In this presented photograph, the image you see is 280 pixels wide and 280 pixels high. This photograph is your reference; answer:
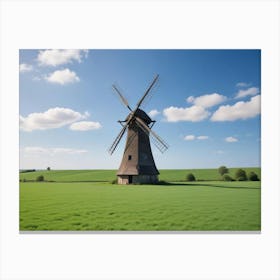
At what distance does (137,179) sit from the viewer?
1723cm

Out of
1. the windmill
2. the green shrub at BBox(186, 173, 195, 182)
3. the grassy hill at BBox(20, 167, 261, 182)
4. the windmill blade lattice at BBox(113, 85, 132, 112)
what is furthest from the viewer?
the green shrub at BBox(186, 173, 195, 182)

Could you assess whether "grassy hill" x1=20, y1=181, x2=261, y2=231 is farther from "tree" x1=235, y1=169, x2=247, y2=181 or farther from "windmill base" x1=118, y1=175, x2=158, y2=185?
"windmill base" x1=118, y1=175, x2=158, y2=185

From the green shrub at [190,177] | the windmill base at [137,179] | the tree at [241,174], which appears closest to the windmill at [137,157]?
the windmill base at [137,179]

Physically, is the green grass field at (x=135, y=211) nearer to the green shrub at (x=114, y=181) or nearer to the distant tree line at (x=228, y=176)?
the distant tree line at (x=228, y=176)

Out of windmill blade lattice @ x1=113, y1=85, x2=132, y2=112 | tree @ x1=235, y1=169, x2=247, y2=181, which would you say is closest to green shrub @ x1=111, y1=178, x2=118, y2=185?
windmill blade lattice @ x1=113, y1=85, x2=132, y2=112

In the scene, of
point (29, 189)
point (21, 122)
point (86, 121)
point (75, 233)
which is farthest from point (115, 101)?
point (75, 233)

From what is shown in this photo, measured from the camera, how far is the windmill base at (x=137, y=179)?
16.9 metres

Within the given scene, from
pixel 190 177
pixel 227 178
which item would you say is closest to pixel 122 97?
pixel 227 178

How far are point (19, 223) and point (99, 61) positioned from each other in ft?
17.2

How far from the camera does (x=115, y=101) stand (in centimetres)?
1138

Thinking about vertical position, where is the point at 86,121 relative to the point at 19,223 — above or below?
above

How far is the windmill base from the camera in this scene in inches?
667

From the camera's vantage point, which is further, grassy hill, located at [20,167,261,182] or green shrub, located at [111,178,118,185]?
green shrub, located at [111,178,118,185]
